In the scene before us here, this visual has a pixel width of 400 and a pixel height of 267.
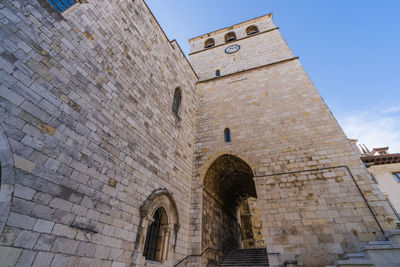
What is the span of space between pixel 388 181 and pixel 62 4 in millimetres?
18584

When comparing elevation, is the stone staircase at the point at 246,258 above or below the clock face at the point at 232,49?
below

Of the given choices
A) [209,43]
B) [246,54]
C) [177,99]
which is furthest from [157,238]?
[209,43]

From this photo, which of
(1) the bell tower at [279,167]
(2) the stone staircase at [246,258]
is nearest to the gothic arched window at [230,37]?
(1) the bell tower at [279,167]

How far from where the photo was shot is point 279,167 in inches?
243

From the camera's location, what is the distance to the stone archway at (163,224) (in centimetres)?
406

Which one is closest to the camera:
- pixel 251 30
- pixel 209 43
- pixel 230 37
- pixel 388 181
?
pixel 388 181

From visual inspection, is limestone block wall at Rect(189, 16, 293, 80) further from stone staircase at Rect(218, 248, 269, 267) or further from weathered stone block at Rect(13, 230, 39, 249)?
weathered stone block at Rect(13, 230, 39, 249)

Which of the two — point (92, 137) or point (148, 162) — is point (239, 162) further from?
point (92, 137)

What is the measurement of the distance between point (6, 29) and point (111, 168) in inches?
110

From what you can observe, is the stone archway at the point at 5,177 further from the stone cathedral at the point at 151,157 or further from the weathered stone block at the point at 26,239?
the weathered stone block at the point at 26,239

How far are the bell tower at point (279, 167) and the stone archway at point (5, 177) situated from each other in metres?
4.76

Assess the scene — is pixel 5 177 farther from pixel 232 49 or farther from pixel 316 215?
pixel 232 49

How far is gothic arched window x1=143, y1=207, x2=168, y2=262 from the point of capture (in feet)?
15.3

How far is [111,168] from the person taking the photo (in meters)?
3.91
